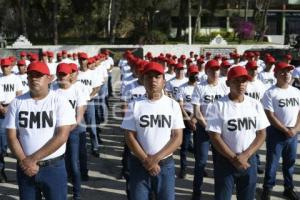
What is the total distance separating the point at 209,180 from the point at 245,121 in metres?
2.94

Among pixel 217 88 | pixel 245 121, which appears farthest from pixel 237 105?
pixel 217 88

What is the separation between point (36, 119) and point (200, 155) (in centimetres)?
289

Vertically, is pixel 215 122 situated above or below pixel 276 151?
above

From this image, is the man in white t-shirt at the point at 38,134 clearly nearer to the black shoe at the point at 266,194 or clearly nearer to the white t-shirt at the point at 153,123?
the white t-shirt at the point at 153,123

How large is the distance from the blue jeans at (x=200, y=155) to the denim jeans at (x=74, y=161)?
5.43 ft

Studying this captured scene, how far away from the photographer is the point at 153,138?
4.77m

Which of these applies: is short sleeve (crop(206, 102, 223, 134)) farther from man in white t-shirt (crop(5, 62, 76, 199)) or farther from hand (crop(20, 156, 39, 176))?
hand (crop(20, 156, 39, 176))

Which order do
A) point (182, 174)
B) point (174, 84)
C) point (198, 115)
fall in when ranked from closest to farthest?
point (198, 115)
point (182, 174)
point (174, 84)

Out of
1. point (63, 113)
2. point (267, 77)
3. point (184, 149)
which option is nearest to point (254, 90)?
point (184, 149)

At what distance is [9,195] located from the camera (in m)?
7.07

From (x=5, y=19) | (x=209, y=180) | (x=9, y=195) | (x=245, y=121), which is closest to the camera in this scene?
(x=245, y=121)

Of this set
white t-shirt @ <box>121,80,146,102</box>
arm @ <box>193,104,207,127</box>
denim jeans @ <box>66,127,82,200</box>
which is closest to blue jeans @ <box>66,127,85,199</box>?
denim jeans @ <box>66,127,82,200</box>

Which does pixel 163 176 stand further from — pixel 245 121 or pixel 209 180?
pixel 209 180

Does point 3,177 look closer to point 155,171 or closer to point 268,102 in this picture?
point 155,171
